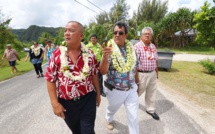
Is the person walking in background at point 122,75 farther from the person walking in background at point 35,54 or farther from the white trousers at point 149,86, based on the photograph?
the person walking in background at point 35,54

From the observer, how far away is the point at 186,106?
414 centimetres

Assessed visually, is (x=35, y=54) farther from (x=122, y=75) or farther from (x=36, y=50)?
(x=122, y=75)

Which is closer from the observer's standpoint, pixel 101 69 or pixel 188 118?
pixel 101 69

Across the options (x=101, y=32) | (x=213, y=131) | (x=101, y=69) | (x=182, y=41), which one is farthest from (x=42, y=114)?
(x=182, y=41)

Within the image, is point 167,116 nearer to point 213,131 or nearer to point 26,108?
Answer: point 213,131

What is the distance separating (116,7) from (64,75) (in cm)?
4597

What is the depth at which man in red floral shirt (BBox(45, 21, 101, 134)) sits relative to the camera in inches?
74.4

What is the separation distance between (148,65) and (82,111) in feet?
6.41

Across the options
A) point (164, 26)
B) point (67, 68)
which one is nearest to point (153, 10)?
point (164, 26)

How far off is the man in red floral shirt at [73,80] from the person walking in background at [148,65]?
1.61m

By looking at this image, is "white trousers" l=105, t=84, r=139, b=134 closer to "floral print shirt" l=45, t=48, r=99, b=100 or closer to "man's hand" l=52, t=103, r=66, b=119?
"floral print shirt" l=45, t=48, r=99, b=100

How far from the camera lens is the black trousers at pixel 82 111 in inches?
79.3

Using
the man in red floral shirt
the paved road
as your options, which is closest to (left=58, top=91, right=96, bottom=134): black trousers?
the man in red floral shirt

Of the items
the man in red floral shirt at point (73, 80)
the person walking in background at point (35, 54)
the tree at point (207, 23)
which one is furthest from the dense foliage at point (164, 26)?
the person walking in background at point (35, 54)
